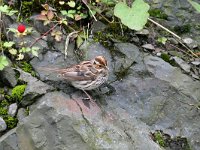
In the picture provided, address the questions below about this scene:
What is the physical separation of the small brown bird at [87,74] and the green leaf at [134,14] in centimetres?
59

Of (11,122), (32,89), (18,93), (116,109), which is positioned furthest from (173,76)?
(11,122)

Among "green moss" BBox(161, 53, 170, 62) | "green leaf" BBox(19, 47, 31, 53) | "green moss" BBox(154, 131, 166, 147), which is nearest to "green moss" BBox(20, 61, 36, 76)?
"green leaf" BBox(19, 47, 31, 53)

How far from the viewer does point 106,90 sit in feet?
19.5

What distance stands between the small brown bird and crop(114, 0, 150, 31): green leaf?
59 cm

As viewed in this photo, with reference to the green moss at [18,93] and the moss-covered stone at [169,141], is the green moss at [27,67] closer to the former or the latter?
the green moss at [18,93]

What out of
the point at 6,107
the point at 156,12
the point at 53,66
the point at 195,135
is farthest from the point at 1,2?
the point at 195,135

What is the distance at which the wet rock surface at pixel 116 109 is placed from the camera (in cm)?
521

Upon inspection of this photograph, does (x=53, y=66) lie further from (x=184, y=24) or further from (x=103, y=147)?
(x=184, y=24)

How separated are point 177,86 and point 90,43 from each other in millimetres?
1325

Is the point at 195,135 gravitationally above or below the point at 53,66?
below

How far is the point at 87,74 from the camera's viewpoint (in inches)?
221

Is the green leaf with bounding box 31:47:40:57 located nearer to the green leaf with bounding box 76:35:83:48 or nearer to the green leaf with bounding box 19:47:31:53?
the green leaf with bounding box 19:47:31:53

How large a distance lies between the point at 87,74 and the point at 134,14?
3.26ft

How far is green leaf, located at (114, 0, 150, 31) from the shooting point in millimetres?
5762
